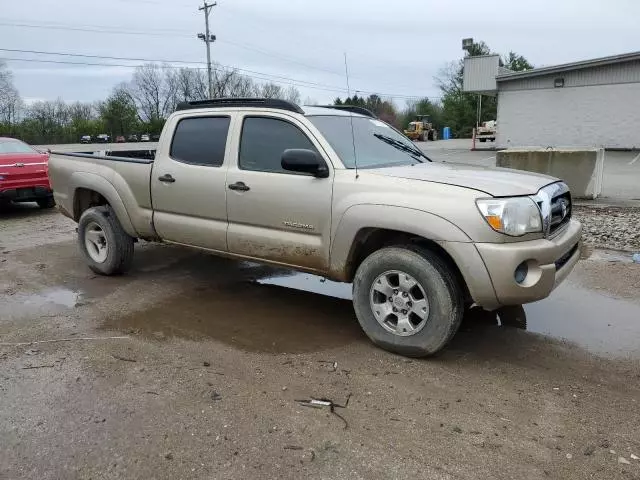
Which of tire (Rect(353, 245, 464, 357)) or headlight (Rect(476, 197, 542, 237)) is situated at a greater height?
headlight (Rect(476, 197, 542, 237))

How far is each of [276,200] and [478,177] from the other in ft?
5.33

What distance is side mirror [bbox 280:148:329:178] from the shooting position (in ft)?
13.5

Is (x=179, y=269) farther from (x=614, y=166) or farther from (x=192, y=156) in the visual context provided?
(x=614, y=166)

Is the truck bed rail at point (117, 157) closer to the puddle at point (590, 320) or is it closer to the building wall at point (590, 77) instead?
the puddle at point (590, 320)

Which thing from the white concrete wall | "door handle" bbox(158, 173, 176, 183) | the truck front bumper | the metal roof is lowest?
the truck front bumper

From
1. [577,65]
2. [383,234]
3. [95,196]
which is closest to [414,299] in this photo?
[383,234]

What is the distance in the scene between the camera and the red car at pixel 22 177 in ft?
34.5

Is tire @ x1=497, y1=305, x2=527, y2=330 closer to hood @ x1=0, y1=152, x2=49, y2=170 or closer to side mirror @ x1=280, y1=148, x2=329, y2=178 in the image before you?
side mirror @ x1=280, y1=148, x2=329, y2=178

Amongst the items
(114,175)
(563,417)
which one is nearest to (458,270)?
(563,417)

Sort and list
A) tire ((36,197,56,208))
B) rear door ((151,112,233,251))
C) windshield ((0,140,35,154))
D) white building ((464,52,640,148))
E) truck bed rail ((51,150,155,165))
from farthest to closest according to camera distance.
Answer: white building ((464,52,640,148))
tire ((36,197,56,208))
windshield ((0,140,35,154))
truck bed rail ((51,150,155,165))
rear door ((151,112,233,251))

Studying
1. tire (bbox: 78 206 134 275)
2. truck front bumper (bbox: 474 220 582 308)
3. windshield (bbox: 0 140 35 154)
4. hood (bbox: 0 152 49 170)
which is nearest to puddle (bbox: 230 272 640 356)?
truck front bumper (bbox: 474 220 582 308)

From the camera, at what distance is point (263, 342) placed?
4312 millimetres

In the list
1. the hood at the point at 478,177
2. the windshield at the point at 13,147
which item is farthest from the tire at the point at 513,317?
the windshield at the point at 13,147

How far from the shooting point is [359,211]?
400cm
